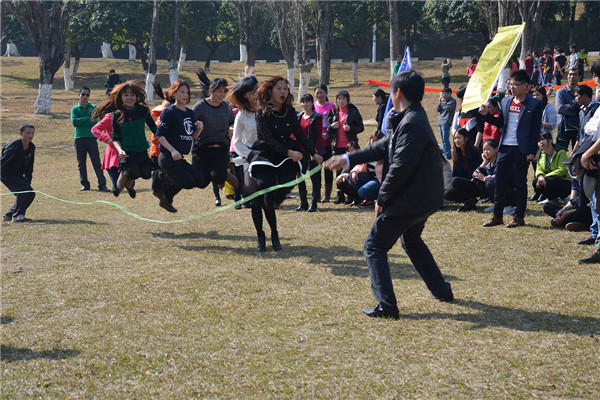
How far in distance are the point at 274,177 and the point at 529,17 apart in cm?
2316

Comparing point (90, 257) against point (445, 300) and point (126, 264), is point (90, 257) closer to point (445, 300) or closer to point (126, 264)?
point (126, 264)

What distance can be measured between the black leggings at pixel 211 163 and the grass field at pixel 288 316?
36.1 inches

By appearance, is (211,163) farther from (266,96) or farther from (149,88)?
(149,88)

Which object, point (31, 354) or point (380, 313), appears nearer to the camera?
point (31, 354)

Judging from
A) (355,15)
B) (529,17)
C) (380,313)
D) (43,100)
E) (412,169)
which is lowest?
(380,313)

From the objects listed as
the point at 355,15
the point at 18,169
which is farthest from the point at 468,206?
the point at 355,15

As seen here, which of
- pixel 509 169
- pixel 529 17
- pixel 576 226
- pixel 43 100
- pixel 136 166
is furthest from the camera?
pixel 43 100

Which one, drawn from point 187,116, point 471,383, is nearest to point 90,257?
point 187,116

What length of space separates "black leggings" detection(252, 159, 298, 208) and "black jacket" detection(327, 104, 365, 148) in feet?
12.0

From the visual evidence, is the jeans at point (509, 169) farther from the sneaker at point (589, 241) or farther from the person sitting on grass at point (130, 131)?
the person sitting on grass at point (130, 131)

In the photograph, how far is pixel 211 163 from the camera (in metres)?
8.76

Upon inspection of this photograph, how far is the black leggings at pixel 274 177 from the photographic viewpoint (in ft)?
24.5

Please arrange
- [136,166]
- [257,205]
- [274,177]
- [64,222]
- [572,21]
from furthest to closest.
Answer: [572,21] → [64,222] → [136,166] → [257,205] → [274,177]

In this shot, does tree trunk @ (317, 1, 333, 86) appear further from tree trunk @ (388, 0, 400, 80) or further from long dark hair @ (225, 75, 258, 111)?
long dark hair @ (225, 75, 258, 111)
